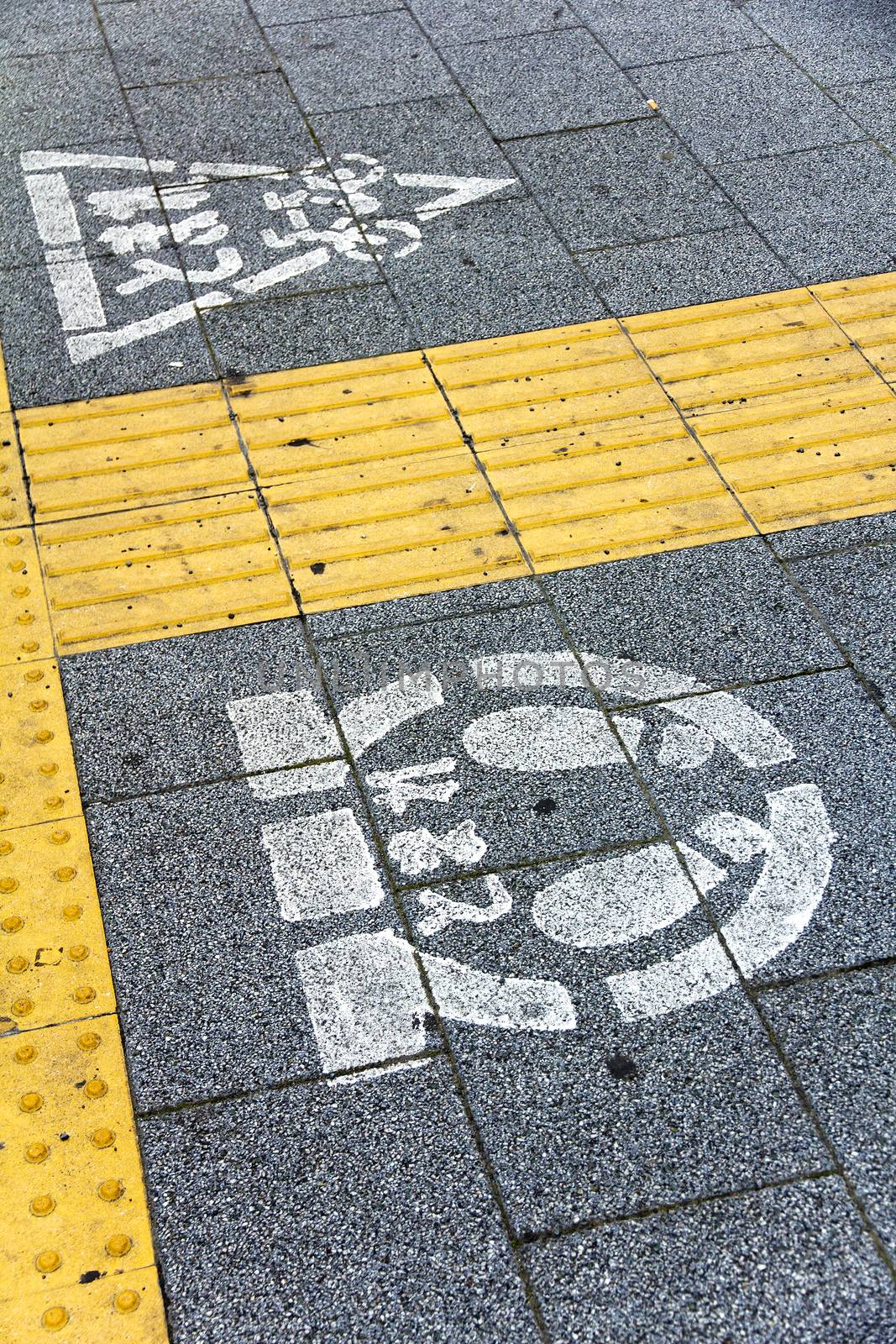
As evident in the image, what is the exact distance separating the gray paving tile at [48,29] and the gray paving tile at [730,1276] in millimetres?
7728

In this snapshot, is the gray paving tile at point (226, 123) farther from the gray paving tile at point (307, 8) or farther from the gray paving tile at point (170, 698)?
the gray paving tile at point (170, 698)

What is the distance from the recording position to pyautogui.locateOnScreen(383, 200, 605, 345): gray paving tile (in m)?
6.66

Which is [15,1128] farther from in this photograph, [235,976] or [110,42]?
[110,42]

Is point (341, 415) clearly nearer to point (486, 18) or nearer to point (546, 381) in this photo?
point (546, 381)

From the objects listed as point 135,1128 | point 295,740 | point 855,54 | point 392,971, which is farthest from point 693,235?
point 135,1128

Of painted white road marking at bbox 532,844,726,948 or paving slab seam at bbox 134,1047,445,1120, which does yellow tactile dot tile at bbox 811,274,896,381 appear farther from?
paving slab seam at bbox 134,1047,445,1120

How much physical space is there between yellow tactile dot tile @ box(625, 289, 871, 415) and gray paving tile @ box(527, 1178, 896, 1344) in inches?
142

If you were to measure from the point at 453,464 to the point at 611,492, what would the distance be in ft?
2.26

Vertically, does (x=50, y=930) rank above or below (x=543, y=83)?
below

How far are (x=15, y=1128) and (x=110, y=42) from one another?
7055 millimetres

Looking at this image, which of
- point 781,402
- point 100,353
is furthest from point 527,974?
point 100,353

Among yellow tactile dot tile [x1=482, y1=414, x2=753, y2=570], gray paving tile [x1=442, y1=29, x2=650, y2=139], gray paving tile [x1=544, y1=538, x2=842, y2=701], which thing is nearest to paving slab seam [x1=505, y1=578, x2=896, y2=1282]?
gray paving tile [x1=544, y1=538, x2=842, y2=701]

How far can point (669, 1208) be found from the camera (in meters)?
3.74

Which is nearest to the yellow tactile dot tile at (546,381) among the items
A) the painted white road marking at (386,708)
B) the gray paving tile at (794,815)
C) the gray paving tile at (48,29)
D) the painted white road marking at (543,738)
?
the painted white road marking at (386,708)
